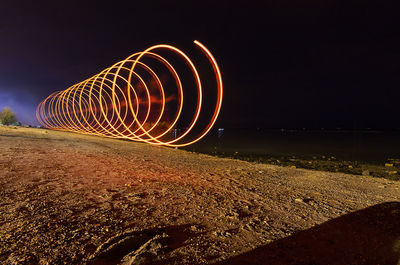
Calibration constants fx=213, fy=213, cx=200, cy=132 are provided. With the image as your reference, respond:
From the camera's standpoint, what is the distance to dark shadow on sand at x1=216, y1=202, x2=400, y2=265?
1.89 meters

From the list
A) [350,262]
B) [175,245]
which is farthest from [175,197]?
[350,262]

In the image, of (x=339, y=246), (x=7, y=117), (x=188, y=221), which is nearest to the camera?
(x=339, y=246)

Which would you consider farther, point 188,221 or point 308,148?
point 308,148

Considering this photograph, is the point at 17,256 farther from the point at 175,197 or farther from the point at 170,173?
the point at 170,173

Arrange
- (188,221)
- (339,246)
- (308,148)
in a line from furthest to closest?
1. (308,148)
2. (188,221)
3. (339,246)

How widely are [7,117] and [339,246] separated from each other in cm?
4933

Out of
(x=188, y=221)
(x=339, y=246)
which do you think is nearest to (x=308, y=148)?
(x=339, y=246)

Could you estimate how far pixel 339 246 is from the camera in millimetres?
2129

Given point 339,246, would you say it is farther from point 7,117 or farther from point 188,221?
point 7,117

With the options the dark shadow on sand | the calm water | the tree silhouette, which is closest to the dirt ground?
the dark shadow on sand

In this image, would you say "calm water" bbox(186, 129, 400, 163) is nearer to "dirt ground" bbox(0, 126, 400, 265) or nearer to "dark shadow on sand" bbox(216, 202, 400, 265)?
"dirt ground" bbox(0, 126, 400, 265)

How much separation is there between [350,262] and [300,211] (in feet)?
3.54

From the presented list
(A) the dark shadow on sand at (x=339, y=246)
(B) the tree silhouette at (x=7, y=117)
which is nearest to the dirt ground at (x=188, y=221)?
(A) the dark shadow on sand at (x=339, y=246)

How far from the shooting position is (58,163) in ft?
17.6
